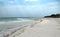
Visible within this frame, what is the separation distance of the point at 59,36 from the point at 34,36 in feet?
3.56

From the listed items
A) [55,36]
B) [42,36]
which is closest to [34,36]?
[42,36]

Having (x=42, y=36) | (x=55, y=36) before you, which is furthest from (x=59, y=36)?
(x=42, y=36)

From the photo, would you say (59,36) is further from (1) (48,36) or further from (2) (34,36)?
(2) (34,36)

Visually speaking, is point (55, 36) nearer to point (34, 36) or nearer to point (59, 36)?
point (59, 36)

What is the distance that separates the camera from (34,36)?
19.1ft

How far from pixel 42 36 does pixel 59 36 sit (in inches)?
28.3

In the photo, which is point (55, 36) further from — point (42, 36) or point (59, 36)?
point (42, 36)

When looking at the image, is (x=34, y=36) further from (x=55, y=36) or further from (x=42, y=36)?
(x=55, y=36)

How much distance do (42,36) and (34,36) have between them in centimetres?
39

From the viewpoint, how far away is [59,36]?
5555 millimetres

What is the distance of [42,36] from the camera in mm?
5629

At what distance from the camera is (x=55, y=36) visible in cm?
556

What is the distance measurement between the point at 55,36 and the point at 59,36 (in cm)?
17

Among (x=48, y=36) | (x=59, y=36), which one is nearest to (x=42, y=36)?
(x=48, y=36)
